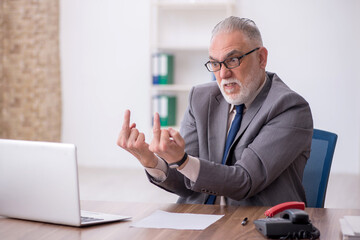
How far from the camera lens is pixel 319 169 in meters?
2.07

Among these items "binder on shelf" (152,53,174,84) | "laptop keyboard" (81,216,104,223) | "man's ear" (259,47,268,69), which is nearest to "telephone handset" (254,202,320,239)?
"laptop keyboard" (81,216,104,223)

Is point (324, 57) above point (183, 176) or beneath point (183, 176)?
above

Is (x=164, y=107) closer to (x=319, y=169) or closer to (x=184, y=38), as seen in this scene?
(x=184, y=38)

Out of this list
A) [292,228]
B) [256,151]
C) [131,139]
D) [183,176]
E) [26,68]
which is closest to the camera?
[292,228]

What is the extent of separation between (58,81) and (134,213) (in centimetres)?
464

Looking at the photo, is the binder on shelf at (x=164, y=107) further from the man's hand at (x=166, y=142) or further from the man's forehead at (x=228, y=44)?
the man's hand at (x=166, y=142)

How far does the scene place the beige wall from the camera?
589 cm

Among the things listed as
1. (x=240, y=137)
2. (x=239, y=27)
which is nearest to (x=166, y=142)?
(x=240, y=137)

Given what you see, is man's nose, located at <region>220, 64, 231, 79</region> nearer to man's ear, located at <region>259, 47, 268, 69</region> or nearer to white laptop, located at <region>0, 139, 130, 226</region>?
man's ear, located at <region>259, 47, 268, 69</region>

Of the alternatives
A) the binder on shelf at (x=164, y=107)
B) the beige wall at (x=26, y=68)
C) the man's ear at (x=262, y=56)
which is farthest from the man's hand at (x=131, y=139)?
the beige wall at (x=26, y=68)

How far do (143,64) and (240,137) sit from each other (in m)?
4.05

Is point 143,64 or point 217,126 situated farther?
point 143,64

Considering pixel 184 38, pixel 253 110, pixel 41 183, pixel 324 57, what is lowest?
pixel 41 183

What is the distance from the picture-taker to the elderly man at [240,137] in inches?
73.0
